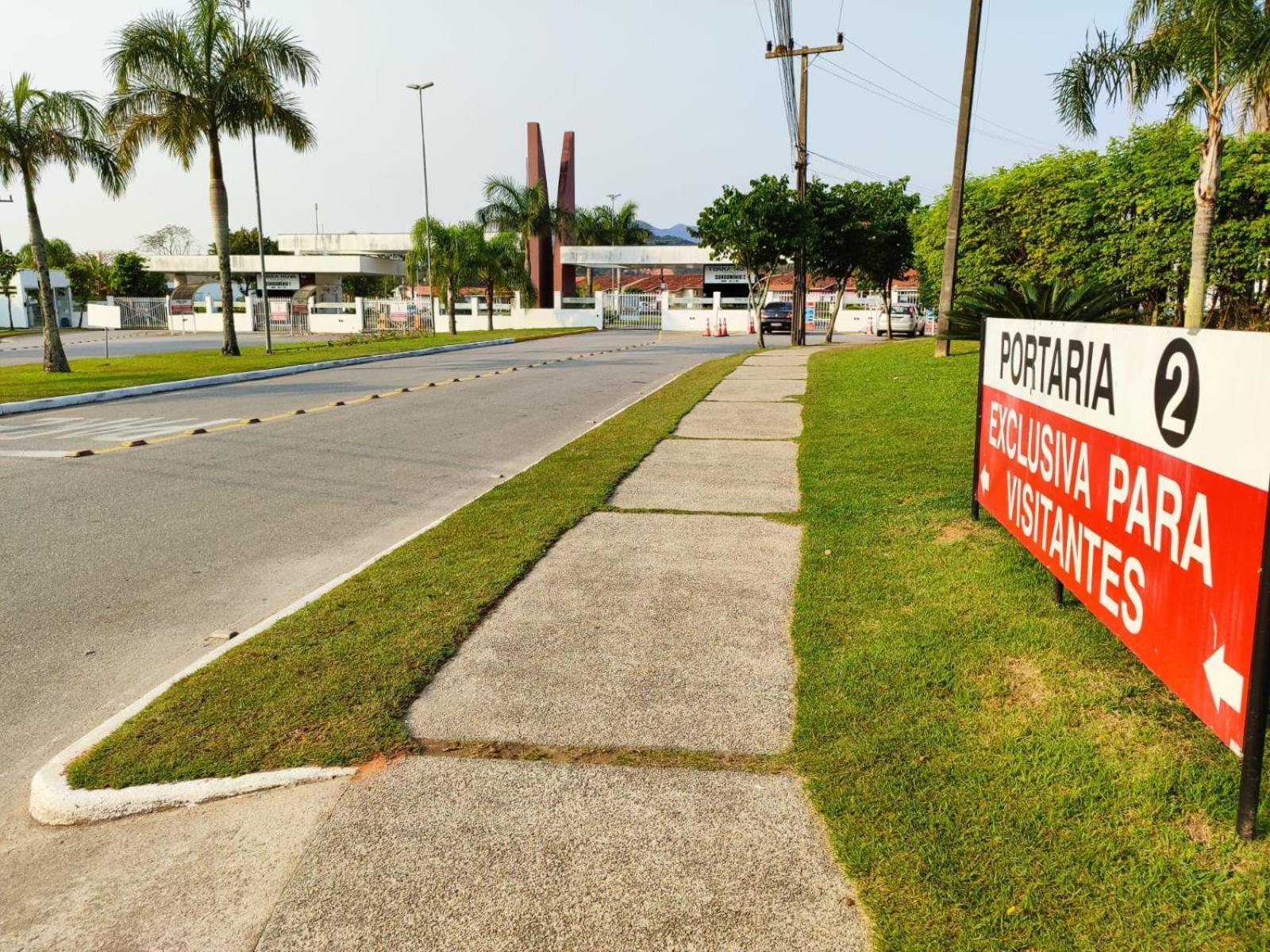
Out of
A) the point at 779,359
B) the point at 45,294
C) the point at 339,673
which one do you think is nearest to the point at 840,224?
the point at 779,359

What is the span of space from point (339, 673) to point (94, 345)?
3971 cm

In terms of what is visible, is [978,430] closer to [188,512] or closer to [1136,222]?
[188,512]

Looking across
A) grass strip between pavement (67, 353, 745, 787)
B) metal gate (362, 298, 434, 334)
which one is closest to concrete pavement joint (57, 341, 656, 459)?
grass strip between pavement (67, 353, 745, 787)

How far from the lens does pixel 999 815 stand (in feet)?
9.62

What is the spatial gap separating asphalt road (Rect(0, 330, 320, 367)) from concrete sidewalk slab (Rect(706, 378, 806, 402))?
2011 cm

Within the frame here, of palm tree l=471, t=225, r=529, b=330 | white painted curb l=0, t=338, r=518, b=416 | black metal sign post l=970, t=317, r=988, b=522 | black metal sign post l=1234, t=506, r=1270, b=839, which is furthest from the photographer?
palm tree l=471, t=225, r=529, b=330

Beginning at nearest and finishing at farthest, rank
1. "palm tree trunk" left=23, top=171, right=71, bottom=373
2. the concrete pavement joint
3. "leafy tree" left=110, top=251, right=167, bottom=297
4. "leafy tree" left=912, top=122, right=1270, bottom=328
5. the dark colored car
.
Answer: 1. the concrete pavement joint
2. "leafy tree" left=912, top=122, right=1270, bottom=328
3. "palm tree trunk" left=23, top=171, right=71, bottom=373
4. the dark colored car
5. "leafy tree" left=110, top=251, right=167, bottom=297

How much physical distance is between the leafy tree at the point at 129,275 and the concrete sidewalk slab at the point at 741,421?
6718 centimetres

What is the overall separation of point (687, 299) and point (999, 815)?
55.1 m

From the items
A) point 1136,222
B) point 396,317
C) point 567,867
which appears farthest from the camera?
point 396,317

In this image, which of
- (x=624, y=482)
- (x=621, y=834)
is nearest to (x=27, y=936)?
(x=621, y=834)

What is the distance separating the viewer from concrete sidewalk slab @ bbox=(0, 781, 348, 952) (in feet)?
8.43

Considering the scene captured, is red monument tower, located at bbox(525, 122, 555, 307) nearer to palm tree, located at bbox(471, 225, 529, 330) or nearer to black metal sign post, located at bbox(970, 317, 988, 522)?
palm tree, located at bbox(471, 225, 529, 330)

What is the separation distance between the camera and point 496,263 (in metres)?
48.9
